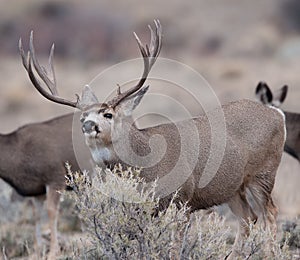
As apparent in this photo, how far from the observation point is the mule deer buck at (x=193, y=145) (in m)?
8.30

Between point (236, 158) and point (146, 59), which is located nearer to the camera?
point (146, 59)

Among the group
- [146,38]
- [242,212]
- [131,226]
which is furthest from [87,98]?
[146,38]

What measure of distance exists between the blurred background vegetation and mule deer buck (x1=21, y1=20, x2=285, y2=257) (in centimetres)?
1437

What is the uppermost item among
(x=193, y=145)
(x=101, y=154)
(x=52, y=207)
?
(x=101, y=154)

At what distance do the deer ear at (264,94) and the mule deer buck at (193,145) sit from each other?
301 cm

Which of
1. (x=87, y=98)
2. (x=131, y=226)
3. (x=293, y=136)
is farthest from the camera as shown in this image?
(x=293, y=136)

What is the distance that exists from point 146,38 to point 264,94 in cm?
2874

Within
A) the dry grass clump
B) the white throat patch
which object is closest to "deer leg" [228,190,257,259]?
the white throat patch

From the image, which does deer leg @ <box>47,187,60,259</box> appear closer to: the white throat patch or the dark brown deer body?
the white throat patch

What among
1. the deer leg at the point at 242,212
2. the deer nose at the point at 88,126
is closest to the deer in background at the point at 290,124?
the deer leg at the point at 242,212

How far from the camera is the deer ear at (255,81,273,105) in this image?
12523mm

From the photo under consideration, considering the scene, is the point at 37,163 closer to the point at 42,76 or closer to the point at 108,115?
the point at 42,76

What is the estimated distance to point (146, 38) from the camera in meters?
41.0

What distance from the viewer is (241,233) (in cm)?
951
